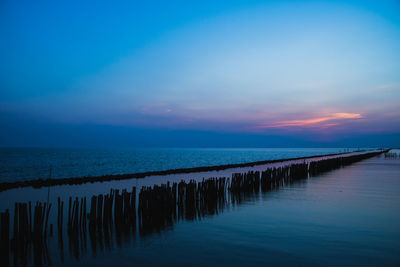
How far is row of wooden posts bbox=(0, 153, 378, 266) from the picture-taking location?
7.66 metres

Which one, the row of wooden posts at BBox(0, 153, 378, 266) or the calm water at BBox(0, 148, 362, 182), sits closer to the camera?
the row of wooden posts at BBox(0, 153, 378, 266)

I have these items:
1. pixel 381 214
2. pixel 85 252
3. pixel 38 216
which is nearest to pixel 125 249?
pixel 85 252

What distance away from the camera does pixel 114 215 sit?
10.2 metres

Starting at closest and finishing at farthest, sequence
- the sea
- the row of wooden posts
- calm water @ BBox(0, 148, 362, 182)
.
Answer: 1. the sea
2. the row of wooden posts
3. calm water @ BBox(0, 148, 362, 182)

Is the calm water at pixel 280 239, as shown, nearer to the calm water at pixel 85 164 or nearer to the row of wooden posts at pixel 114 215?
the row of wooden posts at pixel 114 215

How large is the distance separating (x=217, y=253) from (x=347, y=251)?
10.1ft

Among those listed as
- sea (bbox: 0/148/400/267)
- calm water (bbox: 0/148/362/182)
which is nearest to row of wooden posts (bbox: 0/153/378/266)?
sea (bbox: 0/148/400/267)

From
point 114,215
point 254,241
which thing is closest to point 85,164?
point 114,215

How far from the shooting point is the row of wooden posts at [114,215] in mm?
7656

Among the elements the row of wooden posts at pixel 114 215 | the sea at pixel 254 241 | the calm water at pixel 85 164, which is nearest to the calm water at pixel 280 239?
the sea at pixel 254 241

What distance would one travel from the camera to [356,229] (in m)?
9.31

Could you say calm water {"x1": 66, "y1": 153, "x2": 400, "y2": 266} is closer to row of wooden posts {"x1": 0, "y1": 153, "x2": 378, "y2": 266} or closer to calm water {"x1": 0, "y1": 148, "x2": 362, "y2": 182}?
row of wooden posts {"x1": 0, "y1": 153, "x2": 378, "y2": 266}

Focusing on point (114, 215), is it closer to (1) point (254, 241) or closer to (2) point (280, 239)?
(1) point (254, 241)

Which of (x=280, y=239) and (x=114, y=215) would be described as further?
(x=114, y=215)
